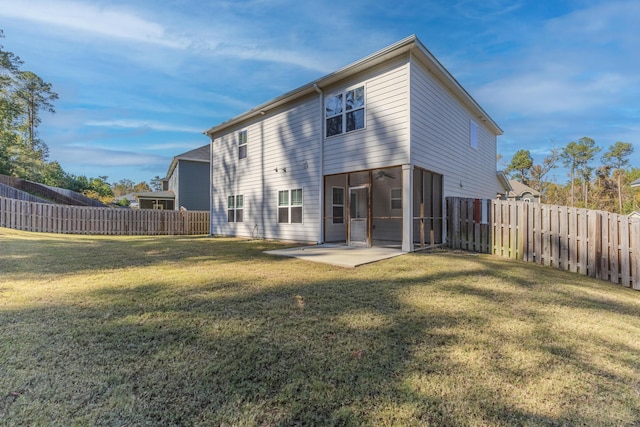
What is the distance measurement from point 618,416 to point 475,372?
2.53ft

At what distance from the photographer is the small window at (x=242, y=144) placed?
13320mm

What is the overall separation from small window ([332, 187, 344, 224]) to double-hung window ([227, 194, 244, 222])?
198 inches

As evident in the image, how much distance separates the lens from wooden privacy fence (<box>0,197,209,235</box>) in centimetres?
1289

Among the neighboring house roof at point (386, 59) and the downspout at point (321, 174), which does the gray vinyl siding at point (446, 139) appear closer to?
the neighboring house roof at point (386, 59)

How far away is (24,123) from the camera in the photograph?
28.5 metres

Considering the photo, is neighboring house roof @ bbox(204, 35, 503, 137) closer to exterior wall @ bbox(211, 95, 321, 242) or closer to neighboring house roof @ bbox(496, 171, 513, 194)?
exterior wall @ bbox(211, 95, 321, 242)

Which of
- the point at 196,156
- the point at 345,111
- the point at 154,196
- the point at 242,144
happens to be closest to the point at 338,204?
the point at 345,111

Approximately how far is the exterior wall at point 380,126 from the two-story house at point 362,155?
0.10 feet

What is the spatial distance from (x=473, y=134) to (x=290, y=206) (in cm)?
864

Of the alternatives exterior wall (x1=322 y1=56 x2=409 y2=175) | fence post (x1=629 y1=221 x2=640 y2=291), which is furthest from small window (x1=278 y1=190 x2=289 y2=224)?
fence post (x1=629 y1=221 x2=640 y2=291)

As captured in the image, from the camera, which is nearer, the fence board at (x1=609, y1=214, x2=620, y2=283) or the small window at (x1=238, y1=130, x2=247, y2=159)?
the fence board at (x1=609, y1=214, x2=620, y2=283)

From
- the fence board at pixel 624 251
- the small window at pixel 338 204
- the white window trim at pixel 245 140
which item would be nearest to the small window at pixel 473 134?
the small window at pixel 338 204

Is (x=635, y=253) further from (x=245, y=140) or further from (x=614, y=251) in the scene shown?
(x=245, y=140)

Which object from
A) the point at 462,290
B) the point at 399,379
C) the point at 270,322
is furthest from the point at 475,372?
the point at 462,290
